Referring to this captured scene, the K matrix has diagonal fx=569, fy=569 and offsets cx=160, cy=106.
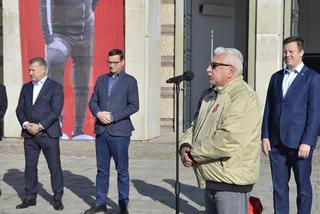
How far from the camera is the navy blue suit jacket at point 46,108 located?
699 centimetres

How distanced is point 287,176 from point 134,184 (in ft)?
11.3

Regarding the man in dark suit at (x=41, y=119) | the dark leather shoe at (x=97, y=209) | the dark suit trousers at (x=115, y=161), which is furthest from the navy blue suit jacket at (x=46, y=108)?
the dark leather shoe at (x=97, y=209)

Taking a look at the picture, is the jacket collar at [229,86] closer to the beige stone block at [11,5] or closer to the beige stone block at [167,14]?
the beige stone block at [11,5]

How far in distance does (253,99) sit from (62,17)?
11.0 metres

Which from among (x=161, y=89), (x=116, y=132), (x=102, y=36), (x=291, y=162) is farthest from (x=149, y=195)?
(x=161, y=89)

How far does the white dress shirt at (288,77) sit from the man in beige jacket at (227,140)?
1.93 metres

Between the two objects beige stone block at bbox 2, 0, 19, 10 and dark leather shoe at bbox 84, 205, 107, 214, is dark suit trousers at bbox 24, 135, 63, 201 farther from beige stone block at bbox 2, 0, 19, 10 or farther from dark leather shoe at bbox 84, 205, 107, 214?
beige stone block at bbox 2, 0, 19, 10

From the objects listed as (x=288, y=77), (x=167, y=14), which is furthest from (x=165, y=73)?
(x=288, y=77)

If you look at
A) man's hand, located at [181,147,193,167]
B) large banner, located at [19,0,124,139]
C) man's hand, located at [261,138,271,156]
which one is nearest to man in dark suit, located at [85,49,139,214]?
man's hand, located at [261,138,271,156]

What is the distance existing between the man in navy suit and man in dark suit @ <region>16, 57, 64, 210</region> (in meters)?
2.68

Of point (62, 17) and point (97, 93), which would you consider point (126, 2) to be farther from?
point (97, 93)

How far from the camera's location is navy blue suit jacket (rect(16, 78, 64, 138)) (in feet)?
22.9

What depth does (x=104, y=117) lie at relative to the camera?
658 centimetres

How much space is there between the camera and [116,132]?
6.68 m
